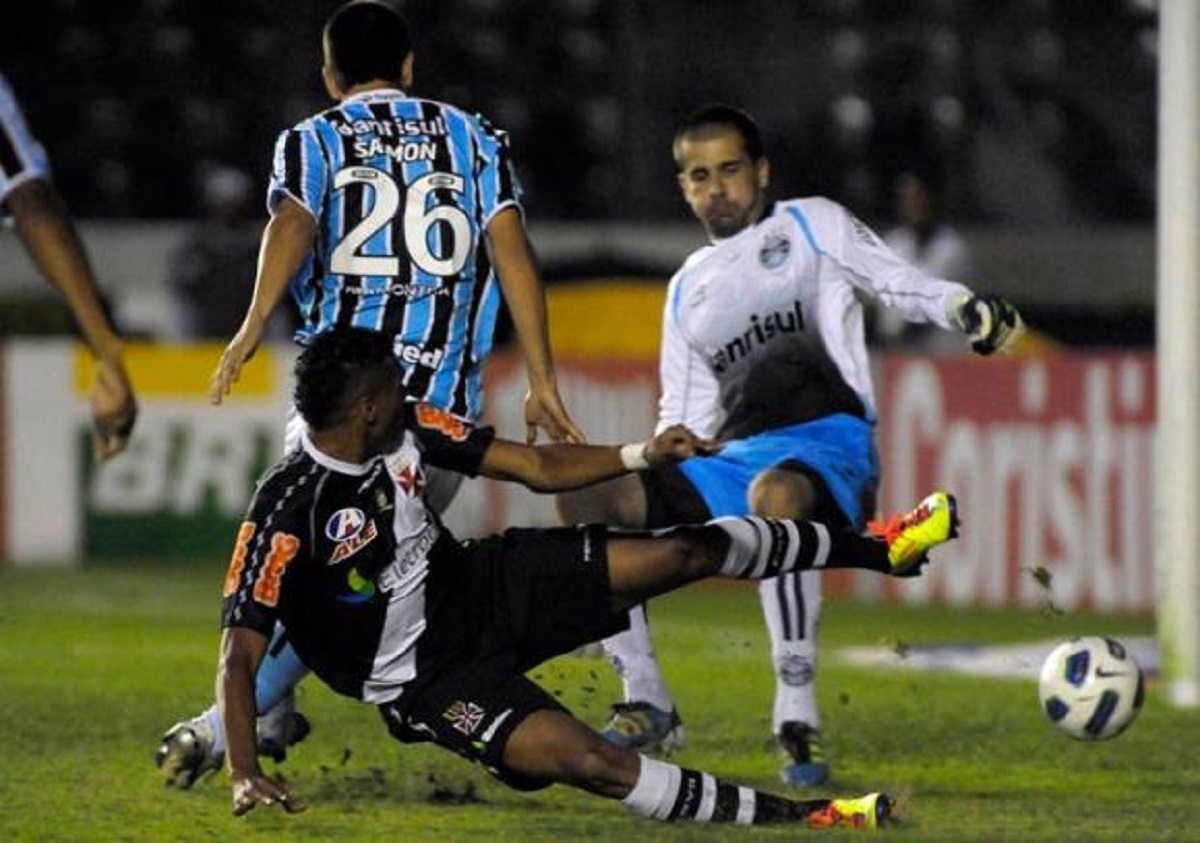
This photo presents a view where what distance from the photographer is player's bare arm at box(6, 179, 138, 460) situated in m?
5.27

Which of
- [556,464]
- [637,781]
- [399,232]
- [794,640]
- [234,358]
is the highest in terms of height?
[399,232]

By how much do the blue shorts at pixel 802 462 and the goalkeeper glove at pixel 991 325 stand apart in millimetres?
692

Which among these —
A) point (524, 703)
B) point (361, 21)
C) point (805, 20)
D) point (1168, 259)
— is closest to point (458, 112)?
point (361, 21)

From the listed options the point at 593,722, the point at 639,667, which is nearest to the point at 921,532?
the point at 639,667

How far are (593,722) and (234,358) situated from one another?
2.69 metres

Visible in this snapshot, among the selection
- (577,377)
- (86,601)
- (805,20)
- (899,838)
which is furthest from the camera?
(805,20)

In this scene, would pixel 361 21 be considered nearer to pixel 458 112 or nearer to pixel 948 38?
pixel 458 112

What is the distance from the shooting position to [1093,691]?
24.3ft

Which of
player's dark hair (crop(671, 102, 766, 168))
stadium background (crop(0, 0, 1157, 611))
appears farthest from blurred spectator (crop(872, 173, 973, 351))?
player's dark hair (crop(671, 102, 766, 168))

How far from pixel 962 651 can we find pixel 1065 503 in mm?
2363

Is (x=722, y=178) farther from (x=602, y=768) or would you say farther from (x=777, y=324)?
(x=602, y=768)

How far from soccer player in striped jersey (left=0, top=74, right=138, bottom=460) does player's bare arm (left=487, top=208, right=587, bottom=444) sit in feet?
5.77

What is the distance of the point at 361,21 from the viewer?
23.8ft

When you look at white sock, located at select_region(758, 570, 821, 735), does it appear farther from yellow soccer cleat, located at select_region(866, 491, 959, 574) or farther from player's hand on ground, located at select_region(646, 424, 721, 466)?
player's hand on ground, located at select_region(646, 424, 721, 466)
